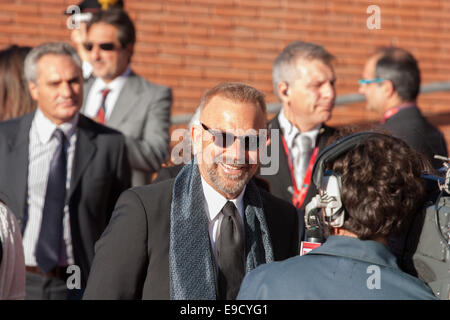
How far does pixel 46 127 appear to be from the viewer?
5.04 meters

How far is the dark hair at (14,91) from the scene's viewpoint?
5.47 meters

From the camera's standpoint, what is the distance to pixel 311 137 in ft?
17.5

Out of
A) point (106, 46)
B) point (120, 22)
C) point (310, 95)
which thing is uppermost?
point (120, 22)

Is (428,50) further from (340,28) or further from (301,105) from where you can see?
(301,105)

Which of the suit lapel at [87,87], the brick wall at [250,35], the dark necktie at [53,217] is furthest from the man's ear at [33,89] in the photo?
the brick wall at [250,35]

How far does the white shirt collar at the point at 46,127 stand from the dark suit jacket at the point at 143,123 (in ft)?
1.93

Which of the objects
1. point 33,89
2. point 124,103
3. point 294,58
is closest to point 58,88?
point 33,89

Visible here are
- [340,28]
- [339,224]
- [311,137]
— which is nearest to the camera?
[339,224]

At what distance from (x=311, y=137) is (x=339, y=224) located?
2.61 m

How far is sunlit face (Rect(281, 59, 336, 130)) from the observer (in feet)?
17.8

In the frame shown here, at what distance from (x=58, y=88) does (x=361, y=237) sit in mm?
2965

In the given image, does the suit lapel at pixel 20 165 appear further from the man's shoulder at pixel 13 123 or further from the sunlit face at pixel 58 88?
the sunlit face at pixel 58 88

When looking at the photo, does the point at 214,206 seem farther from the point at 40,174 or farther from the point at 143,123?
the point at 143,123
